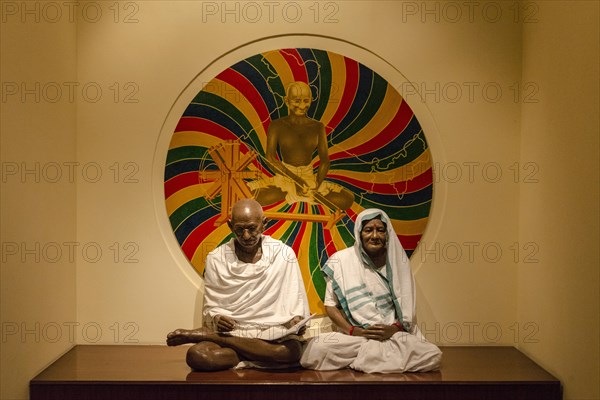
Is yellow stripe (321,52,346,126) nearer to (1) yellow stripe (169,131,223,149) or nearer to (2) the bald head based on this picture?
(1) yellow stripe (169,131,223,149)

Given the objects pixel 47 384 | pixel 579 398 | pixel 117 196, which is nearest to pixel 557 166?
pixel 579 398

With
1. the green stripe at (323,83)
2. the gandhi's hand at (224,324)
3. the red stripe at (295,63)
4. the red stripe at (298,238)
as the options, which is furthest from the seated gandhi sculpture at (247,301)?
the red stripe at (295,63)

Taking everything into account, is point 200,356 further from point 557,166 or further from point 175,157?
point 557,166

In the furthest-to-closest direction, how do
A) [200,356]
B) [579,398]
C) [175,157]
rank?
1. [175,157]
2. [200,356]
3. [579,398]

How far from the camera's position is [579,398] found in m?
4.16

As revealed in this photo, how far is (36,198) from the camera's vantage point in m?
→ 4.55

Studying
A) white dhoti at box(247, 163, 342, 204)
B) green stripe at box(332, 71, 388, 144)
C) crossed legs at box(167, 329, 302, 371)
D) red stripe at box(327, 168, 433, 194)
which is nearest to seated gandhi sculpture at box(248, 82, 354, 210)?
white dhoti at box(247, 163, 342, 204)

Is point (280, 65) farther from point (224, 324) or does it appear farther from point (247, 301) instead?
point (224, 324)

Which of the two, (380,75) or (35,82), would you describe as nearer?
(35,82)

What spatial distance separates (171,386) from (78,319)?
127cm

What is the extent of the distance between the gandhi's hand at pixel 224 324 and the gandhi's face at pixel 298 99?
1484 mm

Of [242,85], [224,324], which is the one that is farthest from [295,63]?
[224,324]

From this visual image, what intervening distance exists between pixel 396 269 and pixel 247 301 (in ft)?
3.07

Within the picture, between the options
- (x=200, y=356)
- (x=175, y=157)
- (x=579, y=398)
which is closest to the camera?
(x=579, y=398)
